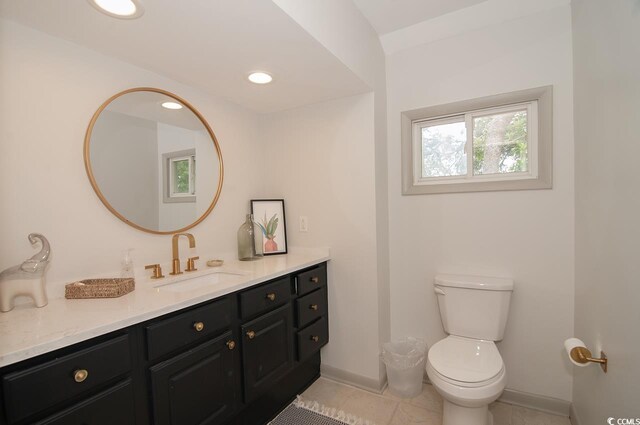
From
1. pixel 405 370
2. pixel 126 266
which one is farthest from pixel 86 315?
pixel 405 370

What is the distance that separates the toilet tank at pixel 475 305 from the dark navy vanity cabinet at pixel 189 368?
0.84 m

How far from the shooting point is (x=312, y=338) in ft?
6.73

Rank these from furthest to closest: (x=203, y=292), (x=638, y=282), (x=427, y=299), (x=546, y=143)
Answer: (x=427, y=299) → (x=546, y=143) → (x=203, y=292) → (x=638, y=282)

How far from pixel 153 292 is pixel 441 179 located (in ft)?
6.16

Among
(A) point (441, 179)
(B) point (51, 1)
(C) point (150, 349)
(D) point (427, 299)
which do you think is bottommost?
(D) point (427, 299)

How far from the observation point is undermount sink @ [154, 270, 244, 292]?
159 centimetres

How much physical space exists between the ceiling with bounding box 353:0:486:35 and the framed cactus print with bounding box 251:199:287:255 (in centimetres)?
143

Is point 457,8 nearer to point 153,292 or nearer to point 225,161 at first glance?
point 225,161

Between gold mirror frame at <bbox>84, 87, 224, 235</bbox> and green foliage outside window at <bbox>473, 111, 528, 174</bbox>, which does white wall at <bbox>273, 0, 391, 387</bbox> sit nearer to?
green foliage outside window at <bbox>473, 111, 528, 174</bbox>

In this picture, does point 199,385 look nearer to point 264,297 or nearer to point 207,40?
point 264,297

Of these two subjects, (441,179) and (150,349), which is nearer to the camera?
(150,349)

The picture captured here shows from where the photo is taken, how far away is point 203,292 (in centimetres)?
133

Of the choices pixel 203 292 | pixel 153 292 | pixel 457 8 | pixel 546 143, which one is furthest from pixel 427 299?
pixel 457 8

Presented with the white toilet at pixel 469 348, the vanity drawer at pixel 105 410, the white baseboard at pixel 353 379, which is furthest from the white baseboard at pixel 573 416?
the vanity drawer at pixel 105 410
